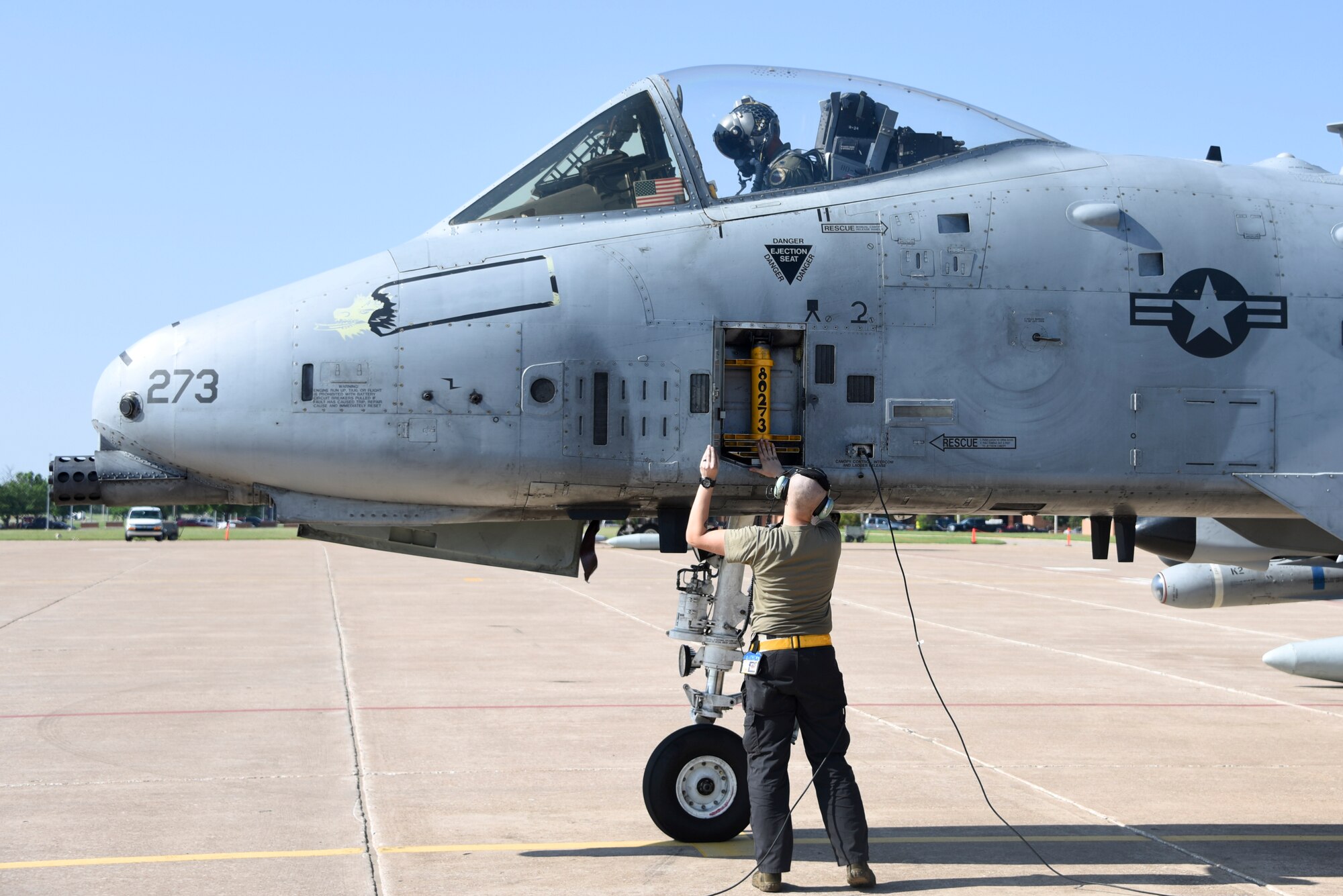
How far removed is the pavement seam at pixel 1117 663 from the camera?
40.8 feet

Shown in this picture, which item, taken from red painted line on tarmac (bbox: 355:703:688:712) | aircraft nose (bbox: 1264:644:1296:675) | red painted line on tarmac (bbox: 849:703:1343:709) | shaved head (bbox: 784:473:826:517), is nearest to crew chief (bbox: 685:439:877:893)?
shaved head (bbox: 784:473:826:517)

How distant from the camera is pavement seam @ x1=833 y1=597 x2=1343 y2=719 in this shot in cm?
1244

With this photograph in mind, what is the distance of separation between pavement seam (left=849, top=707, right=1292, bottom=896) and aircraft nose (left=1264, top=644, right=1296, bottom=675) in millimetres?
4216

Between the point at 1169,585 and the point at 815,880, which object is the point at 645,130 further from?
the point at 1169,585

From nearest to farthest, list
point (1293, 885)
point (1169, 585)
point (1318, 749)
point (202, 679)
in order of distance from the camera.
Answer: point (1293, 885), point (1318, 749), point (202, 679), point (1169, 585)

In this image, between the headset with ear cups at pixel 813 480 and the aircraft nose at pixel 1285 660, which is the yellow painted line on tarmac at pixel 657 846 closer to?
the headset with ear cups at pixel 813 480

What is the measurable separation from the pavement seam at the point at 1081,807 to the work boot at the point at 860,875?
1895 mm

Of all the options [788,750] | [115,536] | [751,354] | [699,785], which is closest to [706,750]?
[699,785]

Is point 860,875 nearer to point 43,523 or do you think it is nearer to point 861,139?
point 861,139

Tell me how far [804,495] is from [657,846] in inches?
85.7

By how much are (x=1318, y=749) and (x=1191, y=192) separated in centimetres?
554

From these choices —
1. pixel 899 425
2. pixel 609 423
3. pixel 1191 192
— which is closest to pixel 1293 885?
pixel 899 425

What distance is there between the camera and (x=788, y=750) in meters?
5.74

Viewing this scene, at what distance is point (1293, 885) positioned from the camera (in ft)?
19.8
